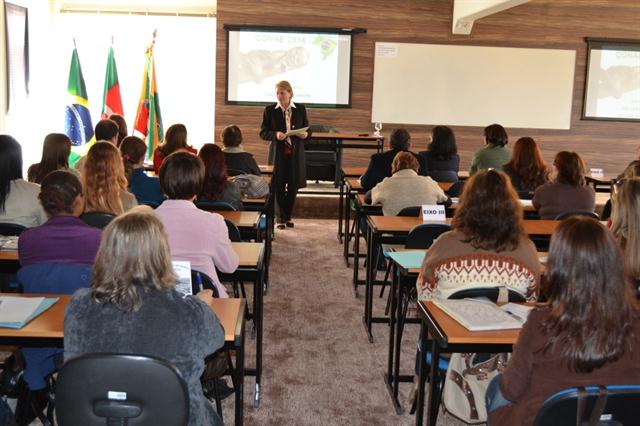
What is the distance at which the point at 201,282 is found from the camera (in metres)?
2.94

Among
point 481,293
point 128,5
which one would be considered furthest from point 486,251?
point 128,5

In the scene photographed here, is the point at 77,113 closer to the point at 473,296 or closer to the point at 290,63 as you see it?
the point at 290,63

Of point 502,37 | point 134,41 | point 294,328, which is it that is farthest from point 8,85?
point 502,37

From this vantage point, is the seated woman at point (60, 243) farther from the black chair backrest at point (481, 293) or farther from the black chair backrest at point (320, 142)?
the black chair backrest at point (320, 142)

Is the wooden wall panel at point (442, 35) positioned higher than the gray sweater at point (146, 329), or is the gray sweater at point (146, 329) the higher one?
the wooden wall panel at point (442, 35)

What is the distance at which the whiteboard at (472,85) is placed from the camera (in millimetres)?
9727

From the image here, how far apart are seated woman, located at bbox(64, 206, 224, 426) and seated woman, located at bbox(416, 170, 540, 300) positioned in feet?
4.13

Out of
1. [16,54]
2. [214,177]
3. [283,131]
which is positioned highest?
[16,54]

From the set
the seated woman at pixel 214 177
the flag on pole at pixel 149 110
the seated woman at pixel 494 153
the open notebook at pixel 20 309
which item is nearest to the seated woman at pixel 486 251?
the open notebook at pixel 20 309

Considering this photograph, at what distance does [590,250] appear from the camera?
1.91 meters

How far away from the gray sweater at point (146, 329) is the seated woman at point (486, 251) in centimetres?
127

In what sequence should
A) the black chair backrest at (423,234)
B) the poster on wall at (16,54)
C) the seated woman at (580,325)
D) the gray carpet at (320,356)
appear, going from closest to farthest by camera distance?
the seated woman at (580,325) < the gray carpet at (320,356) < the black chair backrest at (423,234) < the poster on wall at (16,54)

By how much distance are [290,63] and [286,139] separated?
97.2 inches

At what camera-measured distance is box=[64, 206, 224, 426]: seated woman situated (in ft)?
6.45
